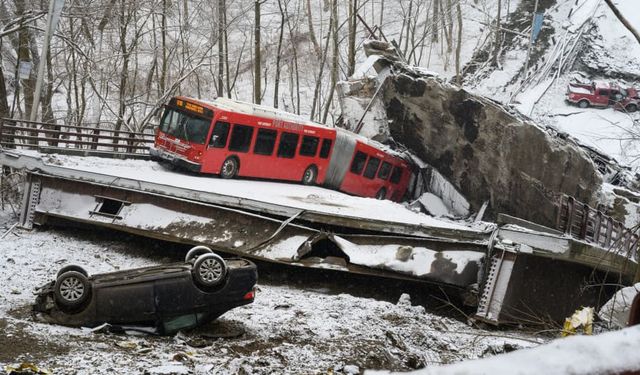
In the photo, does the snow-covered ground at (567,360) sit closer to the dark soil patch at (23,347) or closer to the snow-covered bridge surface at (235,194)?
the dark soil patch at (23,347)

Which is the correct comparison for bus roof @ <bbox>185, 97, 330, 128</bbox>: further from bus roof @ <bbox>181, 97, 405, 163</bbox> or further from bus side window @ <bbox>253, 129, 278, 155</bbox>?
bus side window @ <bbox>253, 129, 278, 155</bbox>

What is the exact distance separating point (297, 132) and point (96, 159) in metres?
6.77

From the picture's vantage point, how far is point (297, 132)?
22594 millimetres

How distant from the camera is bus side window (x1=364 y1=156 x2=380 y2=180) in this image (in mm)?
26000

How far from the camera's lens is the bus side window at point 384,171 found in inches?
1056

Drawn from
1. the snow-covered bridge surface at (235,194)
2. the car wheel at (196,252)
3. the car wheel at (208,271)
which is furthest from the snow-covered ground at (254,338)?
the snow-covered bridge surface at (235,194)

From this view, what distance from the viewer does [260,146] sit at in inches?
843

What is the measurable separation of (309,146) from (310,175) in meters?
1.15

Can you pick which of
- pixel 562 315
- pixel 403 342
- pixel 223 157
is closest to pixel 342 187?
pixel 223 157

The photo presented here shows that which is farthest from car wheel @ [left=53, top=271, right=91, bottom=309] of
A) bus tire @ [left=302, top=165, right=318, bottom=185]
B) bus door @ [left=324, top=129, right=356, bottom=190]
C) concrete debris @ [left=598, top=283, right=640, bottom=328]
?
bus door @ [left=324, top=129, right=356, bottom=190]

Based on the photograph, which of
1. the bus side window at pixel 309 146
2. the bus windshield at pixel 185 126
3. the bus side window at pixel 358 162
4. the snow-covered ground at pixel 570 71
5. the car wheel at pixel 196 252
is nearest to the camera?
the car wheel at pixel 196 252

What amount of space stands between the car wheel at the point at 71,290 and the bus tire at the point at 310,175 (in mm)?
15027

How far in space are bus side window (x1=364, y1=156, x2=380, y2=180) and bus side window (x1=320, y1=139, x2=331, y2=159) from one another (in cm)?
253

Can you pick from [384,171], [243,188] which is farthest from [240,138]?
[384,171]
